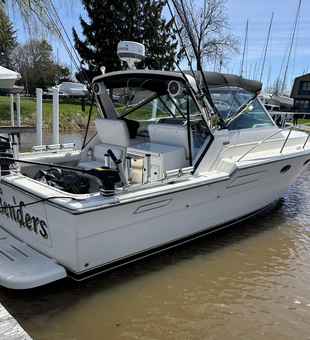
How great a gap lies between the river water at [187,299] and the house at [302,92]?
1365 inches

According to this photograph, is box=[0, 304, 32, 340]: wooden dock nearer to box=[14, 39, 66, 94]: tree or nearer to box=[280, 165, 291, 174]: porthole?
box=[280, 165, 291, 174]: porthole

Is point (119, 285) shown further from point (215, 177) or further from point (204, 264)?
point (215, 177)

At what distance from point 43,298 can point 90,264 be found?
56 cm

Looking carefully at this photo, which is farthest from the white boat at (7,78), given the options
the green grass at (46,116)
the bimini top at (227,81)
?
the green grass at (46,116)

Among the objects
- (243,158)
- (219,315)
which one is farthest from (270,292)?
(243,158)

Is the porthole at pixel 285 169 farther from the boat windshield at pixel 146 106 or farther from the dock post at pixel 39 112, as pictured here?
the dock post at pixel 39 112

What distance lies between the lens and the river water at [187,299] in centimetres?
276

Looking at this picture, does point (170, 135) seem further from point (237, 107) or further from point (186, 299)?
point (186, 299)

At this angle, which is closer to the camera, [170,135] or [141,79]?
[170,135]

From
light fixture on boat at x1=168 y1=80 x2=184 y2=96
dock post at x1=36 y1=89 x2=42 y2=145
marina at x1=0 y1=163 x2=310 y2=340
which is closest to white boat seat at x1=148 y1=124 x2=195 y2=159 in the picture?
light fixture on boat at x1=168 y1=80 x2=184 y2=96

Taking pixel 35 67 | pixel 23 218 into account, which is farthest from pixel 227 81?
pixel 35 67

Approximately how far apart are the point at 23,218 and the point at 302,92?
37.6 metres

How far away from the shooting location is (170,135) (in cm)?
428

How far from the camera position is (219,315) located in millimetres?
2988
